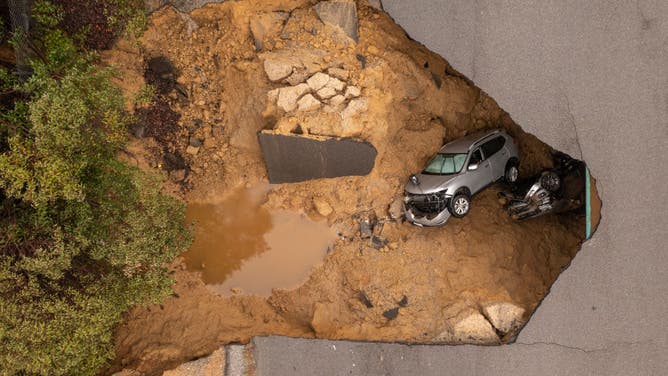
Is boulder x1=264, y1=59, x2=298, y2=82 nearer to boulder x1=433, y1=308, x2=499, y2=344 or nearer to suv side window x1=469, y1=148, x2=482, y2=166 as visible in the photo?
suv side window x1=469, y1=148, x2=482, y2=166

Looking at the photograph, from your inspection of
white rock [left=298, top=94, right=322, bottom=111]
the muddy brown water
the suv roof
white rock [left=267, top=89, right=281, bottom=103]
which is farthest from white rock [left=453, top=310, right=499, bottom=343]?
white rock [left=267, top=89, right=281, bottom=103]

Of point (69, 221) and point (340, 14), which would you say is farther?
point (340, 14)

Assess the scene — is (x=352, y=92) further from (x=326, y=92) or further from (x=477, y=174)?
(x=477, y=174)

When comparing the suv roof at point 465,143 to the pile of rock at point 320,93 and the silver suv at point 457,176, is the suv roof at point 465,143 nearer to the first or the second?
the silver suv at point 457,176

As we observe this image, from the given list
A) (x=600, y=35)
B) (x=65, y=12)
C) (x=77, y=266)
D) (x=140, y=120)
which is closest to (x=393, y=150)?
(x=600, y=35)

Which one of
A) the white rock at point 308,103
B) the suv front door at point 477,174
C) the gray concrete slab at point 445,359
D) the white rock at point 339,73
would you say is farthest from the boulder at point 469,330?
the white rock at point 339,73

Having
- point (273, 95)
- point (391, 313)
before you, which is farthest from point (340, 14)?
point (391, 313)
